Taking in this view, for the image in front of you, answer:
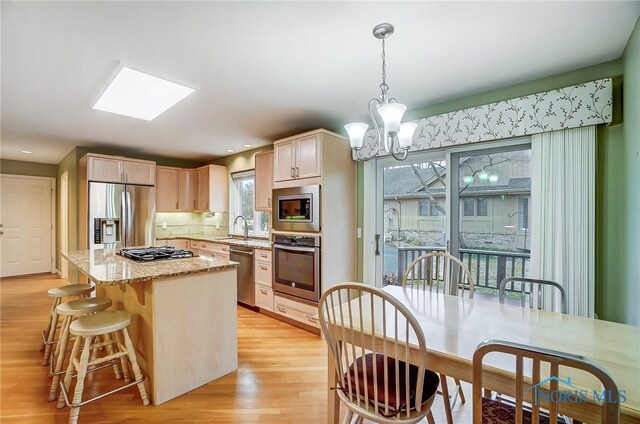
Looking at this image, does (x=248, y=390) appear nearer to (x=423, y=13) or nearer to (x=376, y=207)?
(x=376, y=207)

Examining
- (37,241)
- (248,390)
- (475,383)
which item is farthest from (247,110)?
(37,241)

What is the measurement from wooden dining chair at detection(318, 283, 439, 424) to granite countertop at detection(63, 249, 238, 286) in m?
1.16

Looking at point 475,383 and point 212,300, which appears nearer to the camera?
point 475,383

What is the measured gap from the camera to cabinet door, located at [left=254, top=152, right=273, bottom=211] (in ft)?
13.5

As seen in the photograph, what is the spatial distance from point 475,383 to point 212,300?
1.90 meters

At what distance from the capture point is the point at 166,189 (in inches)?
208

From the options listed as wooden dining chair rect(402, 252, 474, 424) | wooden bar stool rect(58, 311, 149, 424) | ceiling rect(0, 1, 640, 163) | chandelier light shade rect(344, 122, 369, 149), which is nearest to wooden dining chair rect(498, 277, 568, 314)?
wooden dining chair rect(402, 252, 474, 424)

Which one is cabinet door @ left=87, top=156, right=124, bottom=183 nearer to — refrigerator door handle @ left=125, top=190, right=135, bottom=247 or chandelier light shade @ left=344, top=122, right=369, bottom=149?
refrigerator door handle @ left=125, top=190, right=135, bottom=247

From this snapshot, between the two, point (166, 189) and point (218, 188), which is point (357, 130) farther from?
point (166, 189)

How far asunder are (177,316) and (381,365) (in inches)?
56.6

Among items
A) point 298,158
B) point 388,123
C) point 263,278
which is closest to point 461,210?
point 388,123

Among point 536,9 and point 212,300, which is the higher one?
point 536,9

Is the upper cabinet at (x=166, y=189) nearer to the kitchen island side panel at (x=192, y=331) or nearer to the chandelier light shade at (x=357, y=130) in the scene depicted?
the kitchen island side panel at (x=192, y=331)

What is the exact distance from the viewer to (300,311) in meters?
3.37
